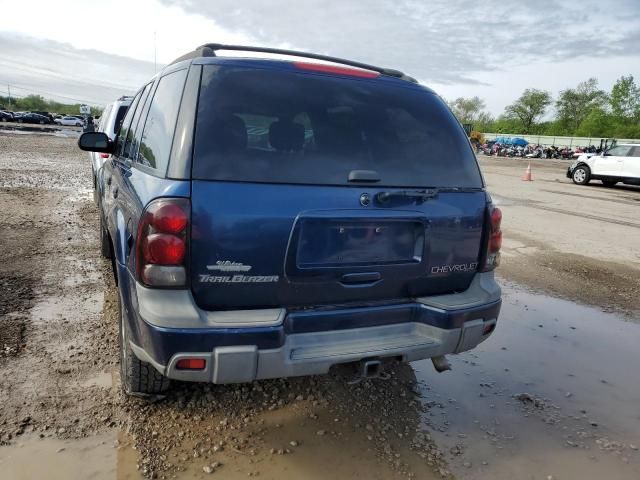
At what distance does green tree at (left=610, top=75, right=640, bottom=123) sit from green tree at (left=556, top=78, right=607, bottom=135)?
9.91m

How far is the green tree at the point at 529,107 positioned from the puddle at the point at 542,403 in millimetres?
103190

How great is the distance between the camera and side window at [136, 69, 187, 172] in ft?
7.77

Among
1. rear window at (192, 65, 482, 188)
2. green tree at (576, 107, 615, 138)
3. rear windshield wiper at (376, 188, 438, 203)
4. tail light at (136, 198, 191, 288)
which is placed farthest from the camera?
green tree at (576, 107, 615, 138)

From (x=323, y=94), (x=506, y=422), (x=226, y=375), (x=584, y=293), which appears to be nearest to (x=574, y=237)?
(x=584, y=293)

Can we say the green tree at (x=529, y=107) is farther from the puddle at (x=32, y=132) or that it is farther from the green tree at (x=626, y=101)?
the puddle at (x=32, y=132)

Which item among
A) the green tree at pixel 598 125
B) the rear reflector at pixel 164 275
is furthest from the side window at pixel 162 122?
the green tree at pixel 598 125

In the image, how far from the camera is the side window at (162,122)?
7.77 feet

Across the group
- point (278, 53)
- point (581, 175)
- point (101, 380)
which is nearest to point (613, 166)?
point (581, 175)

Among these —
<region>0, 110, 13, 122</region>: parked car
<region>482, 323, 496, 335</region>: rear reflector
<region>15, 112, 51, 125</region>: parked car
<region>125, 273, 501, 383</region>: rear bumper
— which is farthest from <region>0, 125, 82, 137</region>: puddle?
<region>482, 323, 496, 335</region>: rear reflector

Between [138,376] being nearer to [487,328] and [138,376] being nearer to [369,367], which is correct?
[369,367]

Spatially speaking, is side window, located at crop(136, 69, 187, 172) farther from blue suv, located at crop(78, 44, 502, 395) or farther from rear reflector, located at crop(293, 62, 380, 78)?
rear reflector, located at crop(293, 62, 380, 78)

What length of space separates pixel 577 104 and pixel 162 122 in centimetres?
10264

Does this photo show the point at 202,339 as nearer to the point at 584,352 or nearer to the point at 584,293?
the point at 584,352

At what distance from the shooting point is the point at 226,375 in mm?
2221
